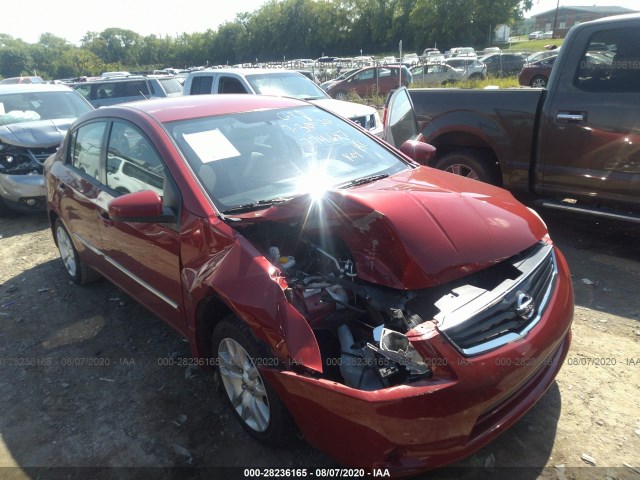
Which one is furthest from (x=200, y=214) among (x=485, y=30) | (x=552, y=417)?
(x=485, y=30)

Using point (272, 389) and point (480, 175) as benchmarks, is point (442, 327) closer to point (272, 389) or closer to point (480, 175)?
point (272, 389)

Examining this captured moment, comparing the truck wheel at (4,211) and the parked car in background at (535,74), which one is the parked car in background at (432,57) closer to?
the parked car in background at (535,74)

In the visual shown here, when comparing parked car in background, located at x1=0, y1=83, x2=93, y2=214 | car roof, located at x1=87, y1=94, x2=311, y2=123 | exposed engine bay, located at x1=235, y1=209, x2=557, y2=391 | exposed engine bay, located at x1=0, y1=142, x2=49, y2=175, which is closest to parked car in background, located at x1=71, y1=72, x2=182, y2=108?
parked car in background, located at x1=0, y1=83, x2=93, y2=214

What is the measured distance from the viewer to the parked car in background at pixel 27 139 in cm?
679

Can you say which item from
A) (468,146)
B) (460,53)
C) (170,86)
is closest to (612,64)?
(468,146)

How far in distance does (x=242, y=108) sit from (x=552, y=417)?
2788 millimetres

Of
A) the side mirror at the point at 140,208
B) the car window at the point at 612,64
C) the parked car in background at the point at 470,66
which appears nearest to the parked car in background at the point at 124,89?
the car window at the point at 612,64

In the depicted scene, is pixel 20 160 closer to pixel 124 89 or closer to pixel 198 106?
pixel 198 106

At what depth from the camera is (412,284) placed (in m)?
2.25

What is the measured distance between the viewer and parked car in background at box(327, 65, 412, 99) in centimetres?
1852

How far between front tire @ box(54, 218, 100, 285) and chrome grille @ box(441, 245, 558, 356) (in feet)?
12.1

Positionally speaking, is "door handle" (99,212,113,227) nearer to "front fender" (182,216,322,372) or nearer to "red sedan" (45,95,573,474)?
"red sedan" (45,95,573,474)

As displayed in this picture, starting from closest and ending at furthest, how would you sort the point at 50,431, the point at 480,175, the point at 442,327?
the point at 442,327 → the point at 50,431 → the point at 480,175

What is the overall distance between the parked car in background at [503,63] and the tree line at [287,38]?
3703cm
